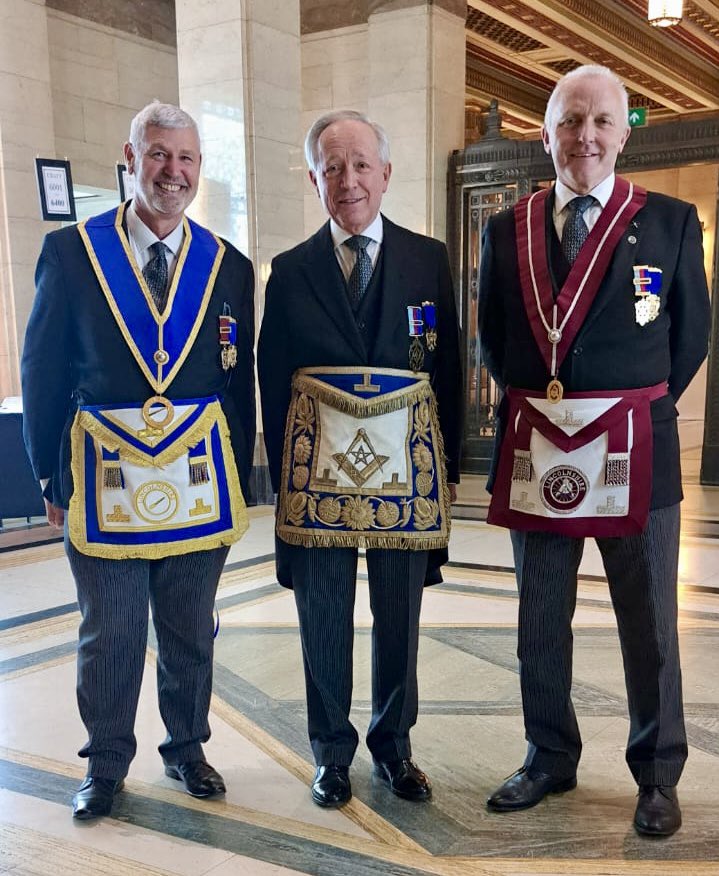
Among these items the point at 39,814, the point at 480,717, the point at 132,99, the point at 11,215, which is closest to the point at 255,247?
the point at 11,215

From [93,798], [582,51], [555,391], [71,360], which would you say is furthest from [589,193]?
[582,51]

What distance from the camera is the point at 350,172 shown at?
228 cm

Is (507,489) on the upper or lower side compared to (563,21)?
lower

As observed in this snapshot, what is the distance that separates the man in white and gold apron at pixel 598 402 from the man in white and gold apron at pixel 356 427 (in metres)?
0.19

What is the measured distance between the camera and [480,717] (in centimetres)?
299

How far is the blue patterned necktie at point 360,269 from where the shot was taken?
2383 mm

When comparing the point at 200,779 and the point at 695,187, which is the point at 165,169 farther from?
the point at 695,187

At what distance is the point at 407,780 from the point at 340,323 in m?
1.19

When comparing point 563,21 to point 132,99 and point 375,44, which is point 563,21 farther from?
point 132,99

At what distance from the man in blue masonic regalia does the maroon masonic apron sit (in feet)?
2.56

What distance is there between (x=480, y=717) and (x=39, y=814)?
4.37 feet

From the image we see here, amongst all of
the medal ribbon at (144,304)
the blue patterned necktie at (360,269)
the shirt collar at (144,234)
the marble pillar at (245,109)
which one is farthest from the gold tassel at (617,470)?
the marble pillar at (245,109)

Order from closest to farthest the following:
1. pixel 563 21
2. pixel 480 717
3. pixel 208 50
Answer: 1. pixel 480 717
2. pixel 208 50
3. pixel 563 21

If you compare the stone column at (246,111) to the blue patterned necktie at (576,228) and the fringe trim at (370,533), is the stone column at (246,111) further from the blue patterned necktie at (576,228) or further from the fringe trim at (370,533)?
the blue patterned necktie at (576,228)
